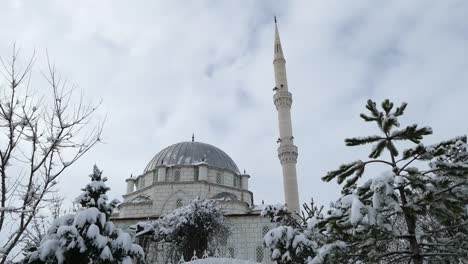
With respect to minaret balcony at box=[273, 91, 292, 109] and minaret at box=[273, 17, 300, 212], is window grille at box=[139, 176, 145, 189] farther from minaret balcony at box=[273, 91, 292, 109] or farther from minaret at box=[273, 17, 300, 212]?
minaret balcony at box=[273, 91, 292, 109]

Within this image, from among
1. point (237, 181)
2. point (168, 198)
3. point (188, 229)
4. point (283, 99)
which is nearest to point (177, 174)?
point (168, 198)

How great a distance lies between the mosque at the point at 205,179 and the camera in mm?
20812

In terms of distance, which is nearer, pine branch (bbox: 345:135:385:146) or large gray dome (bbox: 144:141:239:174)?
pine branch (bbox: 345:135:385:146)

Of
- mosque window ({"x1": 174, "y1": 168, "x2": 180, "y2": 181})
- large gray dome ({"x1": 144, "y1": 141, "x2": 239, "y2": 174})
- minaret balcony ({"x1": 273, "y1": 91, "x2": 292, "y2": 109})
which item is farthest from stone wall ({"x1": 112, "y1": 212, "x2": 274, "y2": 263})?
minaret balcony ({"x1": 273, "y1": 91, "x2": 292, "y2": 109})

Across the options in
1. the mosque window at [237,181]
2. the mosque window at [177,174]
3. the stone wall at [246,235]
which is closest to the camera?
the stone wall at [246,235]

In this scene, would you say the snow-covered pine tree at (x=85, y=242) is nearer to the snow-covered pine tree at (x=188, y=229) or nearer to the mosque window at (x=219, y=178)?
the snow-covered pine tree at (x=188, y=229)

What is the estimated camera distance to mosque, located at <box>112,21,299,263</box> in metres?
20.8

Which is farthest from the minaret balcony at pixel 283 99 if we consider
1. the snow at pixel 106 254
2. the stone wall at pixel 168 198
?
the snow at pixel 106 254

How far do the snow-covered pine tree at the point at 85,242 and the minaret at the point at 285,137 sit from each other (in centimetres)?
1441

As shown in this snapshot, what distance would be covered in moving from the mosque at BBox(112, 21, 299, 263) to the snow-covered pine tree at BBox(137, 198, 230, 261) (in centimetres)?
500

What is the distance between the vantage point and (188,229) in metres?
12.7

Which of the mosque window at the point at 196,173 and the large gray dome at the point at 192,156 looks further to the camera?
the large gray dome at the point at 192,156

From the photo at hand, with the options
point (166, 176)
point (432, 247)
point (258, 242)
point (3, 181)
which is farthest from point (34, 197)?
point (166, 176)

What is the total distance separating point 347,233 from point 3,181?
209 inches
